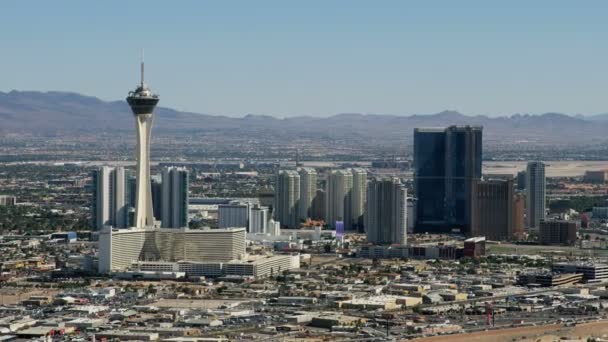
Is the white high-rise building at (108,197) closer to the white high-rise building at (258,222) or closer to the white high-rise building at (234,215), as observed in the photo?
the white high-rise building at (234,215)

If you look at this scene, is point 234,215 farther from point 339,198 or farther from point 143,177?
point 143,177

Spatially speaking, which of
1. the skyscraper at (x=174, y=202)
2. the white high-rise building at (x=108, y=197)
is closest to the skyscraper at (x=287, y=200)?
the white high-rise building at (x=108, y=197)

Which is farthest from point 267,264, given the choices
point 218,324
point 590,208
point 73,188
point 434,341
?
point 73,188

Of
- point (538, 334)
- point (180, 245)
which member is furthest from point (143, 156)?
point (538, 334)

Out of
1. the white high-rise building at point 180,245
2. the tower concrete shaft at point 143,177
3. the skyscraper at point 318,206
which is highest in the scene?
the tower concrete shaft at point 143,177

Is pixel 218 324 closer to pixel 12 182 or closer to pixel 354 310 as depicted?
pixel 354 310

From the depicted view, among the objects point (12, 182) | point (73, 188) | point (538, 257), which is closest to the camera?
point (538, 257)
